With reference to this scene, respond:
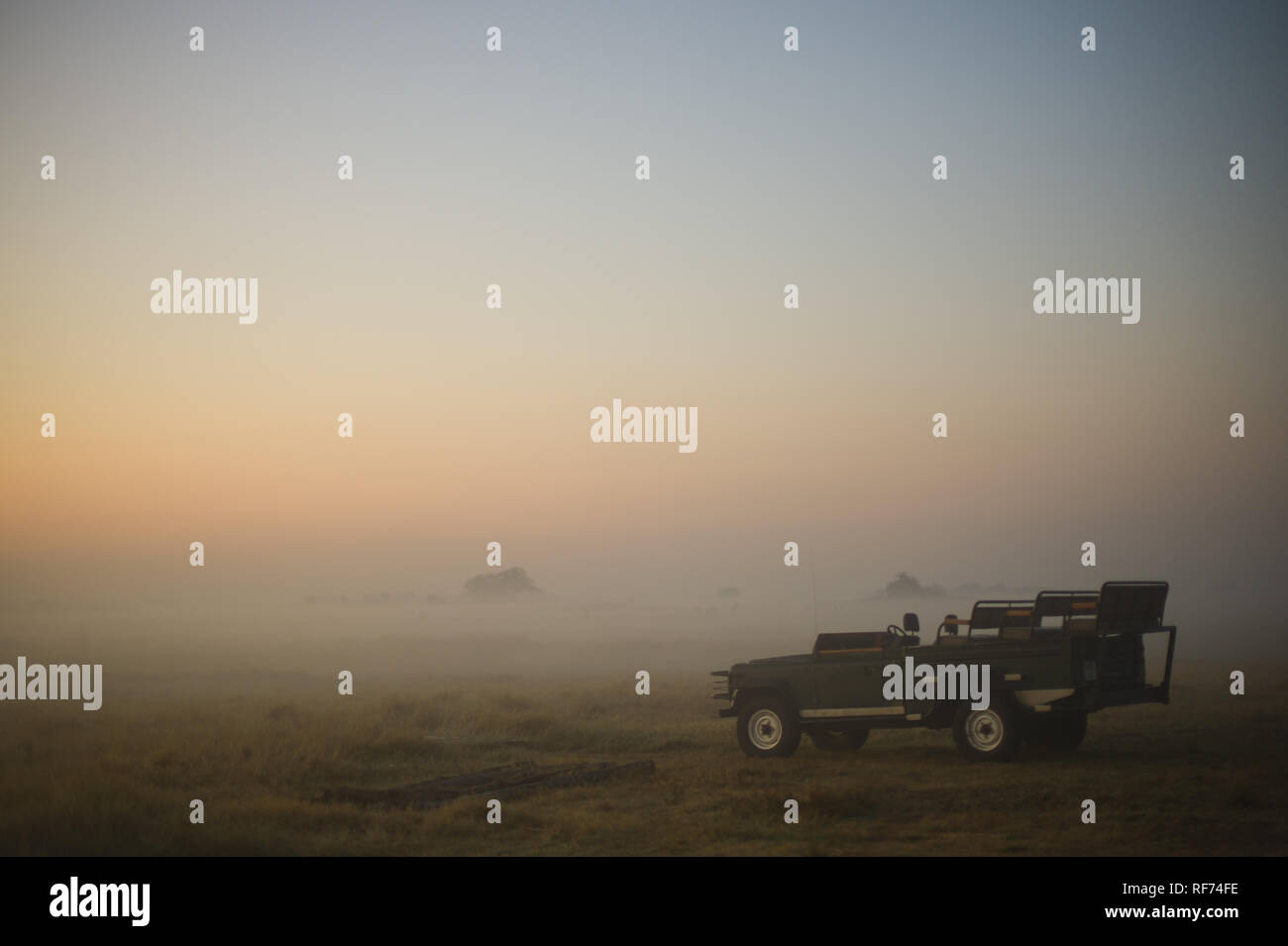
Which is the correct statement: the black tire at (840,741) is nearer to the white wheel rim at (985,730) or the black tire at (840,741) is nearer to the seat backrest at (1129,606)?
the white wheel rim at (985,730)

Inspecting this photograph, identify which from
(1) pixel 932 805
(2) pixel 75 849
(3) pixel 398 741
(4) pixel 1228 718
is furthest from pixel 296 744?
(4) pixel 1228 718

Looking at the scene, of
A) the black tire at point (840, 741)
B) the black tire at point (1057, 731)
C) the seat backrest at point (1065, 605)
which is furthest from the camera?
the black tire at point (840, 741)

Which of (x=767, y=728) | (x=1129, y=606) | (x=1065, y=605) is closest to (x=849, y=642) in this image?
(x=767, y=728)

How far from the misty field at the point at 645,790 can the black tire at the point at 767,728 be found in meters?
0.30

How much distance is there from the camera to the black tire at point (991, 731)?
53.6 ft

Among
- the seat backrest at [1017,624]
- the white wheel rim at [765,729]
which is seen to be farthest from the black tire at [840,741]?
the seat backrest at [1017,624]

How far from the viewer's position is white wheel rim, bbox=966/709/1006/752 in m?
16.4

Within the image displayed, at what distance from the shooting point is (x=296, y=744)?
20281 millimetres

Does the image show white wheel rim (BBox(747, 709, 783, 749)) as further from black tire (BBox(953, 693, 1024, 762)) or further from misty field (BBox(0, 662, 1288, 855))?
black tire (BBox(953, 693, 1024, 762))

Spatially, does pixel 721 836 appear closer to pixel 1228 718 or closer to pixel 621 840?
pixel 621 840

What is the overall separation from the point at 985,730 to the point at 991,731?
0.30 feet

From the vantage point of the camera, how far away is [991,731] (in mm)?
16516

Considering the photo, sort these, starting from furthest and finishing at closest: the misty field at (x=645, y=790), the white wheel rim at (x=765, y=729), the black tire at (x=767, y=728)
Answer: the white wheel rim at (x=765, y=729) → the black tire at (x=767, y=728) → the misty field at (x=645, y=790)
